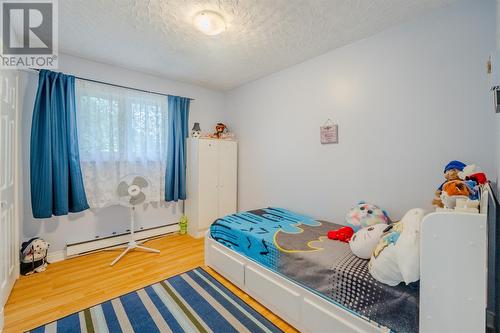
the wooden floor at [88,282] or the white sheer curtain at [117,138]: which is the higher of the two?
the white sheer curtain at [117,138]

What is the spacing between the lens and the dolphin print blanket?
1275 millimetres

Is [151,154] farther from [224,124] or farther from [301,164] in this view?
[301,164]

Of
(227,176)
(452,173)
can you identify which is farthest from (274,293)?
(227,176)

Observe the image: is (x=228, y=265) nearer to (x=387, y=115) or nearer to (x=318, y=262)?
(x=318, y=262)

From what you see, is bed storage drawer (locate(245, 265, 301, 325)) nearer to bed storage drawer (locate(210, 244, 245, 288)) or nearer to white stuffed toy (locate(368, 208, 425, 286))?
bed storage drawer (locate(210, 244, 245, 288))

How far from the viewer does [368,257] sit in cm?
165

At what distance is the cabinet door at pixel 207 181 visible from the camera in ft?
12.0

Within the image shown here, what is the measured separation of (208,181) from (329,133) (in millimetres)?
2039

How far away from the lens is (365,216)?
7.20 ft

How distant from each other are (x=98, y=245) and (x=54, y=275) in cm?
62

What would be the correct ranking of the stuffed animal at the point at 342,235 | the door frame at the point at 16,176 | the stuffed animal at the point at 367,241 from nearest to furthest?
the stuffed animal at the point at 367,241 < the stuffed animal at the point at 342,235 < the door frame at the point at 16,176

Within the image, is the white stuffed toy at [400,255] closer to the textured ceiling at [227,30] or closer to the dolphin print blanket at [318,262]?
the dolphin print blanket at [318,262]

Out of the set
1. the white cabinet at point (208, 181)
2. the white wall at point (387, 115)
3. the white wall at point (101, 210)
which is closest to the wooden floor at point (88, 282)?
the white wall at point (101, 210)

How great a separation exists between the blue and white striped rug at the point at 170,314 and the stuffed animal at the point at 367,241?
87 centimetres
